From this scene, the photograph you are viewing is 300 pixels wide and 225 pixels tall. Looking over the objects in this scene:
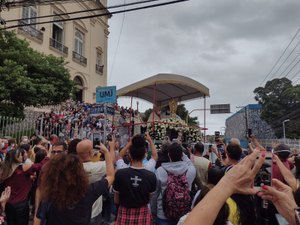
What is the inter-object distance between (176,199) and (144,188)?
53 centimetres

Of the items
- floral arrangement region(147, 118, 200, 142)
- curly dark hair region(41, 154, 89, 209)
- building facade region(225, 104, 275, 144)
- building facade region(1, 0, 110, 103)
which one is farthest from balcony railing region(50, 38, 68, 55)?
building facade region(225, 104, 275, 144)

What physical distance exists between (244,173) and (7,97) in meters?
12.4

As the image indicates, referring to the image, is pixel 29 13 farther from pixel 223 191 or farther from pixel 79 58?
pixel 223 191

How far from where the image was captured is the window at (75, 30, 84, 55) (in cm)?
2388

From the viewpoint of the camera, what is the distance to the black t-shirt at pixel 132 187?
3.41m

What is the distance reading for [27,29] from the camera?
1812 centimetres

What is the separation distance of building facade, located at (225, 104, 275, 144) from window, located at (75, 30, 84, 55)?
23.2 metres

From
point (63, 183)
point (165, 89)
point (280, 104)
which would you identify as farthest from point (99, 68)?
point (280, 104)

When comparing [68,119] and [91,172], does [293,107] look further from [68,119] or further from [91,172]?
[91,172]

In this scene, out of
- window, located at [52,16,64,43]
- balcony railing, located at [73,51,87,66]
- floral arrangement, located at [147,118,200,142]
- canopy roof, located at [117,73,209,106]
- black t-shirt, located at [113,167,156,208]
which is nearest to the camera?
black t-shirt, located at [113,167,156,208]

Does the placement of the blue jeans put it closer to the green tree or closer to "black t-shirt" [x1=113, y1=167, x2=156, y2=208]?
"black t-shirt" [x1=113, y1=167, x2=156, y2=208]

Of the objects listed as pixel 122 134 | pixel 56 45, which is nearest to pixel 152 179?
pixel 122 134

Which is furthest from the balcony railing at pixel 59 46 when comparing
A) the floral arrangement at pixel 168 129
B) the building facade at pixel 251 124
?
the building facade at pixel 251 124

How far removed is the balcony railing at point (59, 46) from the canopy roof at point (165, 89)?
8268mm
